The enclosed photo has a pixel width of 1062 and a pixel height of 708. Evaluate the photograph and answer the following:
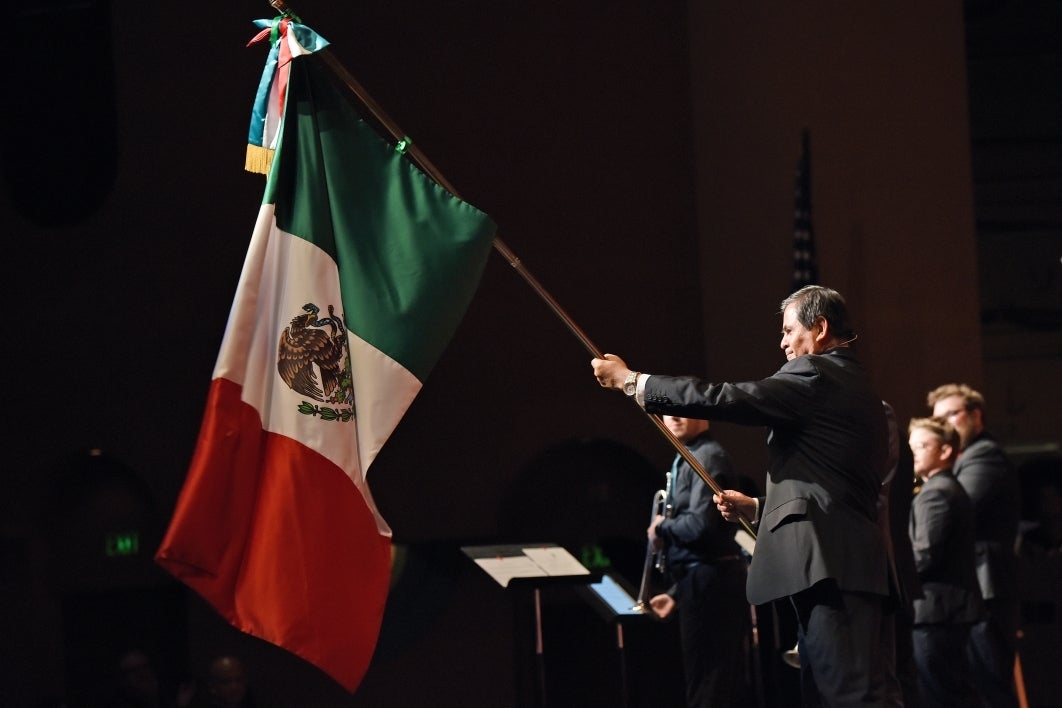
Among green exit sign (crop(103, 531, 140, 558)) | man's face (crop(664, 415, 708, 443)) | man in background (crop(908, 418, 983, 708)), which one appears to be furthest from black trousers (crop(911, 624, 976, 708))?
green exit sign (crop(103, 531, 140, 558))

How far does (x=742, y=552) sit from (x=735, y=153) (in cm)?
312

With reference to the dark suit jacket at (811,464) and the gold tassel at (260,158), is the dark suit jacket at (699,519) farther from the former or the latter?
the gold tassel at (260,158)

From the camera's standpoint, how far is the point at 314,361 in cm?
343

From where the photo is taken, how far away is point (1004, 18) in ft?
30.9

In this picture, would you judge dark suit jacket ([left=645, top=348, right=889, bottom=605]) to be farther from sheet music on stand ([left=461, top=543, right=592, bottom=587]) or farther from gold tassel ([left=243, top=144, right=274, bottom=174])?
sheet music on stand ([left=461, top=543, right=592, bottom=587])

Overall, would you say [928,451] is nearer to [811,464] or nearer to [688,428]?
[688,428]

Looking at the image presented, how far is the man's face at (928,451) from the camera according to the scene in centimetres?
509

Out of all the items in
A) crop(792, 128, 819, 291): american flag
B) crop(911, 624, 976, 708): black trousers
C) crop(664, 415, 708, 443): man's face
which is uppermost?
crop(792, 128, 819, 291): american flag

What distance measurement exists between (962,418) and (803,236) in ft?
5.15

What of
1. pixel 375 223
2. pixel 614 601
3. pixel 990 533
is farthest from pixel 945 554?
pixel 375 223

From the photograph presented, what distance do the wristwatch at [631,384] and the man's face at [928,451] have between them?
2.19m

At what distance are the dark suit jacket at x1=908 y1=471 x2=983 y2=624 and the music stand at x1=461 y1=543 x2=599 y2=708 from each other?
4.44 ft

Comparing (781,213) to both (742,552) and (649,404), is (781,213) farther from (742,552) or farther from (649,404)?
(649,404)

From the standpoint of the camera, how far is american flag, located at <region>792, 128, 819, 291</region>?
6.76 m
